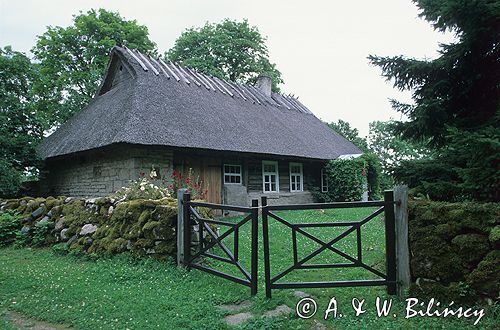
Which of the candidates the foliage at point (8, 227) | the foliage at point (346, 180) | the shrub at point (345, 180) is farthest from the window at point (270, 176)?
the foliage at point (8, 227)

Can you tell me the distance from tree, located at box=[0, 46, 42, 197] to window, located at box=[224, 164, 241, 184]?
6.96 meters

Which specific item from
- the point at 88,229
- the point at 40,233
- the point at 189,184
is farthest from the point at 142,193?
the point at 189,184

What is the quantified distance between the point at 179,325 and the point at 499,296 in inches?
128

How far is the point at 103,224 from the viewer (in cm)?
691

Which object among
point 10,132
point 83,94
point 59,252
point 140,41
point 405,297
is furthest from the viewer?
point 140,41

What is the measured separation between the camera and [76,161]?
43.7 feet

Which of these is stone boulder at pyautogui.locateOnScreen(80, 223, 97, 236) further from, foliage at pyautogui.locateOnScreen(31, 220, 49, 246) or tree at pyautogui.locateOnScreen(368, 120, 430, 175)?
tree at pyautogui.locateOnScreen(368, 120, 430, 175)

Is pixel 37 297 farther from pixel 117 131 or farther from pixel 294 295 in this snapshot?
pixel 117 131

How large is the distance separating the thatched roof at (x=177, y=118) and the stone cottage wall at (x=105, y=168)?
2.00 feet

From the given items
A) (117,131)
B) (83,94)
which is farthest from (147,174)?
(83,94)

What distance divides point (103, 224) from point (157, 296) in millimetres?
3023

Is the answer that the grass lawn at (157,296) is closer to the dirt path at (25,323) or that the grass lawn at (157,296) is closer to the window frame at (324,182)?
the dirt path at (25,323)

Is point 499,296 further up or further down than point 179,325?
further up

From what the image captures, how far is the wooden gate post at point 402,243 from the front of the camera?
13.6 ft
